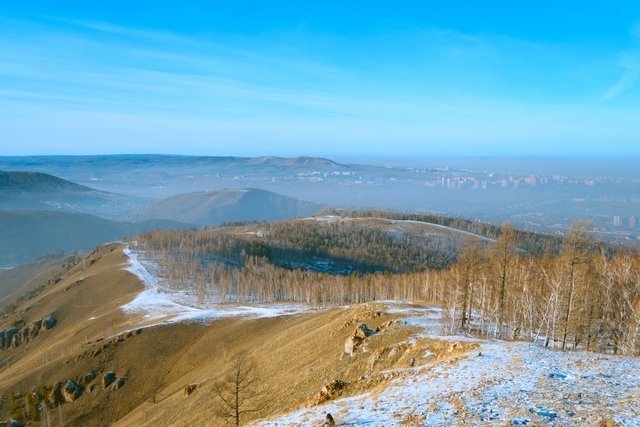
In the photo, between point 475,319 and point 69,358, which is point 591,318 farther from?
point 69,358

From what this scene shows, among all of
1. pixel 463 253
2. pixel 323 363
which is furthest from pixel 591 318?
pixel 323 363

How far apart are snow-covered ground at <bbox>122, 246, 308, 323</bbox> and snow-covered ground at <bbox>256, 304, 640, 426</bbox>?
2510 inches

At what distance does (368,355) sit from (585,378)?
18.5 m

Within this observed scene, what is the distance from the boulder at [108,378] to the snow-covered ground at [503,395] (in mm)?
56024

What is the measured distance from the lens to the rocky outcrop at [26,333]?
10764 centimetres

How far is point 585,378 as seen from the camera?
76.5 ft

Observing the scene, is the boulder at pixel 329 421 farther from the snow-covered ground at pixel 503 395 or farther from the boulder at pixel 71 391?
the boulder at pixel 71 391

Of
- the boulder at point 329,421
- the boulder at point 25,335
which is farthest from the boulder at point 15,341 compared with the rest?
the boulder at point 329,421

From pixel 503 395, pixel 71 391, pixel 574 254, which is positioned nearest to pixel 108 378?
pixel 71 391

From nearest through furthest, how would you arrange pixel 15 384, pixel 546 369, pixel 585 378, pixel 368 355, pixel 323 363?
1. pixel 585 378
2. pixel 546 369
3. pixel 368 355
4. pixel 323 363
5. pixel 15 384

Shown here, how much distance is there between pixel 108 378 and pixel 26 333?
199 ft

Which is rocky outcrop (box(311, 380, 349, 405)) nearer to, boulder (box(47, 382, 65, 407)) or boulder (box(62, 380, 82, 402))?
boulder (box(62, 380, 82, 402))

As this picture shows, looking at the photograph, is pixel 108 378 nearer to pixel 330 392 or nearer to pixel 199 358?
pixel 199 358

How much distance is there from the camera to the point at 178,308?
328ft
